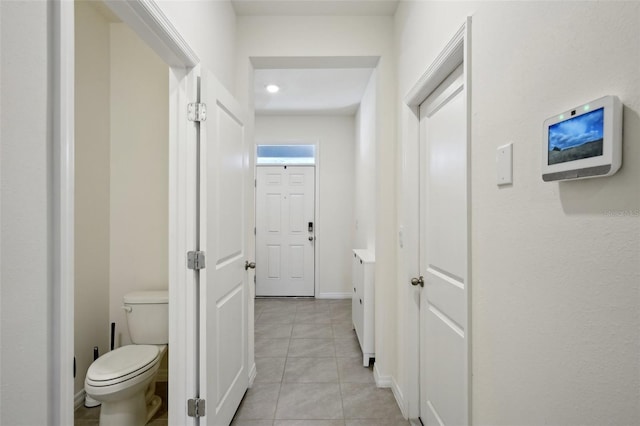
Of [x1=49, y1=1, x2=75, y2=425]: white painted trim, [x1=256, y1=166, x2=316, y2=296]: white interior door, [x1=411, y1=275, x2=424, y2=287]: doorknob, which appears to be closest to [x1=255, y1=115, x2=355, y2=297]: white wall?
[x1=256, y1=166, x2=316, y2=296]: white interior door

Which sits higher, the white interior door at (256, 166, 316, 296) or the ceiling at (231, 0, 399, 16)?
the ceiling at (231, 0, 399, 16)

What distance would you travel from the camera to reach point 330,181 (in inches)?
193

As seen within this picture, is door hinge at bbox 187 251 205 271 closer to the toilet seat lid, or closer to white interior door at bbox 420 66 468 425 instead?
the toilet seat lid

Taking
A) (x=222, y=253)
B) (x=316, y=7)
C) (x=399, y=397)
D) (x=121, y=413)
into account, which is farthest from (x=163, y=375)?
(x=316, y=7)

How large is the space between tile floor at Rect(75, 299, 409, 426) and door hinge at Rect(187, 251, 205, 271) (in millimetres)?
1105

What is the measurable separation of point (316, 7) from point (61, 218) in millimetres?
2144

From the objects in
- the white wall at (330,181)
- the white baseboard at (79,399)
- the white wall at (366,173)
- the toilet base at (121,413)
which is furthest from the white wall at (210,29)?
the white wall at (330,181)

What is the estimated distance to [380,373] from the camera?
2355mm

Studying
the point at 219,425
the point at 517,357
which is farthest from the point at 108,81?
the point at 517,357

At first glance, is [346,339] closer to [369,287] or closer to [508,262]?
[369,287]

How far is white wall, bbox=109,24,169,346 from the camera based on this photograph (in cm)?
238

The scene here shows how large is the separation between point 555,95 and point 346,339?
2959mm

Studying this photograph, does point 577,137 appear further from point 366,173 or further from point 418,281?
point 366,173

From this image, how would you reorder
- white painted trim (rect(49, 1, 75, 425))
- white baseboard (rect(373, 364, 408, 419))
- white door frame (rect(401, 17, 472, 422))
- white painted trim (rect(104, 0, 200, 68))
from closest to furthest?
white painted trim (rect(49, 1, 75, 425)) → white painted trim (rect(104, 0, 200, 68)) → white door frame (rect(401, 17, 472, 422)) → white baseboard (rect(373, 364, 408, 419))
